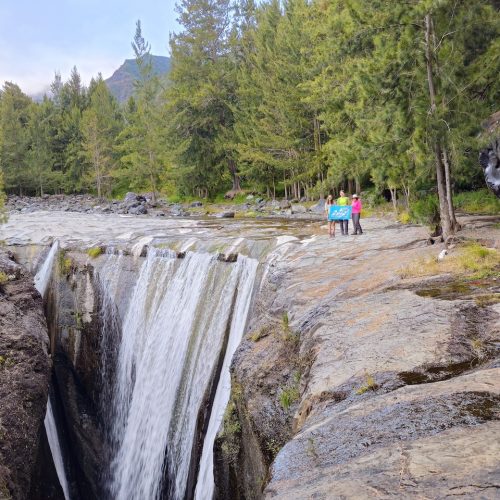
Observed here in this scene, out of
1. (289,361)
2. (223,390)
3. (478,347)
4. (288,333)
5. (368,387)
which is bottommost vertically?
(223,390)

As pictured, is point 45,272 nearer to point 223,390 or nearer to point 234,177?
point 223,390

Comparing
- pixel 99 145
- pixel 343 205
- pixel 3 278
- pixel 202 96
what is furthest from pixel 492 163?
pixel 99 145

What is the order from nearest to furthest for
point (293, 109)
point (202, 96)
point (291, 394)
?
point (291, 394)
point (293, 109)
point (202, 96)

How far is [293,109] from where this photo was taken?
3266cm

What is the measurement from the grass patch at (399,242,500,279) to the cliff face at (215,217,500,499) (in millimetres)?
355

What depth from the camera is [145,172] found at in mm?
48406

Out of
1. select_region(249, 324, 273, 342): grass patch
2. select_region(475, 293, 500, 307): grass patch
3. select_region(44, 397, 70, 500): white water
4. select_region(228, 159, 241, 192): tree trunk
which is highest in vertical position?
select_region(228, 159, 241, 192): tree trunk

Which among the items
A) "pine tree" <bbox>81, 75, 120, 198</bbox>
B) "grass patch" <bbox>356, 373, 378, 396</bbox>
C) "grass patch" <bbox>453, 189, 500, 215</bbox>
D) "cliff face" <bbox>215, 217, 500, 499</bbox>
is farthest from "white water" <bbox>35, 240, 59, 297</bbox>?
"pine tree" <bbox>81, 75, 120, 198</bbox>

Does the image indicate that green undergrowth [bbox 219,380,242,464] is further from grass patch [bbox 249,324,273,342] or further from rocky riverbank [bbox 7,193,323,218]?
rocky riverbank [bbox 7,193,323,218]

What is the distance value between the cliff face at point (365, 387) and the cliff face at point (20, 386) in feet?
14.9

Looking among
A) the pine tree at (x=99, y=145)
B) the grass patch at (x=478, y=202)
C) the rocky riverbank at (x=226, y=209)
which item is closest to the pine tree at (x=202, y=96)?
the rocky riverbank at (x=226, y=209)

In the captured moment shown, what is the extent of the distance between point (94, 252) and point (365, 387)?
1403cm

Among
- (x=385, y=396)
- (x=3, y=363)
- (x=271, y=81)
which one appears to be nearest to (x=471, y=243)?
(x=385, y=396)

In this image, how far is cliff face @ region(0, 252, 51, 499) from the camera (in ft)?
31.7
